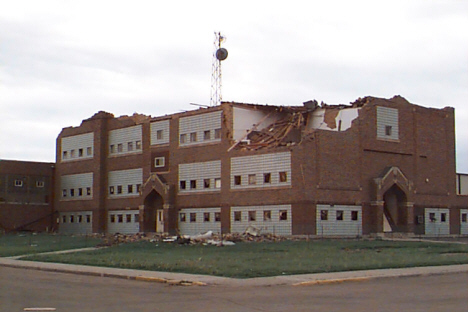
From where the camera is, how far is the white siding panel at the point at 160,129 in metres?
68.2

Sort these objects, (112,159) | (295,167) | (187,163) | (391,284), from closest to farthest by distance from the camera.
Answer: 1. (391,284)
2. (295,167)
3. (187,163)
4. (112,159)

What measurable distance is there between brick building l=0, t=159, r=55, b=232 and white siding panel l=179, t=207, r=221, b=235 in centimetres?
2267

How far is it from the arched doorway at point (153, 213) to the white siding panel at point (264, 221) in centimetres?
1122

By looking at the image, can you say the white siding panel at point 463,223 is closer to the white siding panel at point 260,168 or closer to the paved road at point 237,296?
the white siding panel at point 260,168

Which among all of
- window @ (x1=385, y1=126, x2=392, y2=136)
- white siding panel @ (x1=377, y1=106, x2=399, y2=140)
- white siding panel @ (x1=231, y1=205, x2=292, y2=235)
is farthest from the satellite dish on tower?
window @ (x1=385, y1=126, x2=392, y2=136)

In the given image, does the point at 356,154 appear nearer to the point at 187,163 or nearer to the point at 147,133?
the point at 187,163

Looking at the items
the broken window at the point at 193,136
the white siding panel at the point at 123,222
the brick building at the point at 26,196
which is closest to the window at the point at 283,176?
the broken window at the point at 193,136

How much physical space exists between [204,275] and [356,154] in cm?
3561

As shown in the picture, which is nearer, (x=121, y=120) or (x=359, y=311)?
(x=359, y=311)

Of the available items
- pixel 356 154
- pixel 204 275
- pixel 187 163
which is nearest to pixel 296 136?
pixel 356 154

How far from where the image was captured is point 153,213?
6962 cm

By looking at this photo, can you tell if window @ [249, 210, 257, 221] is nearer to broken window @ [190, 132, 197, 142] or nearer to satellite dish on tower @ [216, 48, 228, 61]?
broken window @ [190, 132, 197, 142]

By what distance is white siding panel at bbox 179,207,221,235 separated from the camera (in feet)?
205

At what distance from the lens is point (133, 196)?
7144 cm
